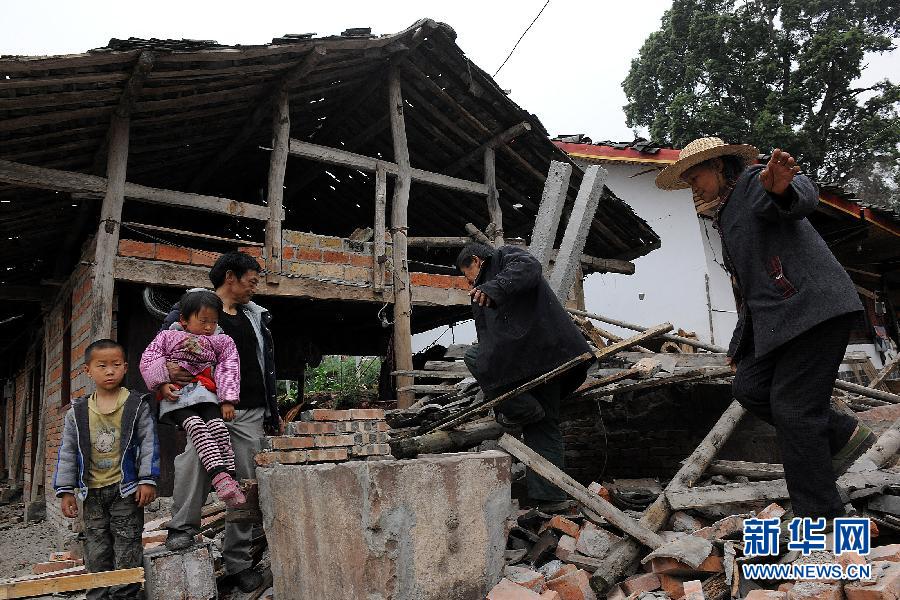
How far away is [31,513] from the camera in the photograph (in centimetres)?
867

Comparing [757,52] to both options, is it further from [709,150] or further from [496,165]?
[709,150]

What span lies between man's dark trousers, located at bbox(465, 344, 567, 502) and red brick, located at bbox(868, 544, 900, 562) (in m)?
1.60

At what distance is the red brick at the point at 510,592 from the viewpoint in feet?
8.00

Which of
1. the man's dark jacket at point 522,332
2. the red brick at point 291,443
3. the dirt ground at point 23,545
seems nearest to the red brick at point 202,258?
the dirt ground at point 23,545

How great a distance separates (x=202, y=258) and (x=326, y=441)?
11.9 ft

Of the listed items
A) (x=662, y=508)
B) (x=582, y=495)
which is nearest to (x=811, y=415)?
(x=662, y=508)

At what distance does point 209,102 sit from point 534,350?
4.05 metres

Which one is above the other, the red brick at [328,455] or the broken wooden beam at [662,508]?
the red brick at [328,455]

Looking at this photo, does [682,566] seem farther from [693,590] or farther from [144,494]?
[144,494]

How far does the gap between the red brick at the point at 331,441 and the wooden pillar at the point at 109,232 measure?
3.07 m

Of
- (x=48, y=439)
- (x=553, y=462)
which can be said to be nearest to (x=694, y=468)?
(x=553, y=462)

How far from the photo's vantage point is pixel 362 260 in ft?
22.8

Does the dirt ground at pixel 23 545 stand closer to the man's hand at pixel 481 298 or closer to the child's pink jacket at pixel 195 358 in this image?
the child's pink jacket at pixel 195 358

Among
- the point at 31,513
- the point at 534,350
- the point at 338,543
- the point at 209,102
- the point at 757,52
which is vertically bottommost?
the point at 31,513
